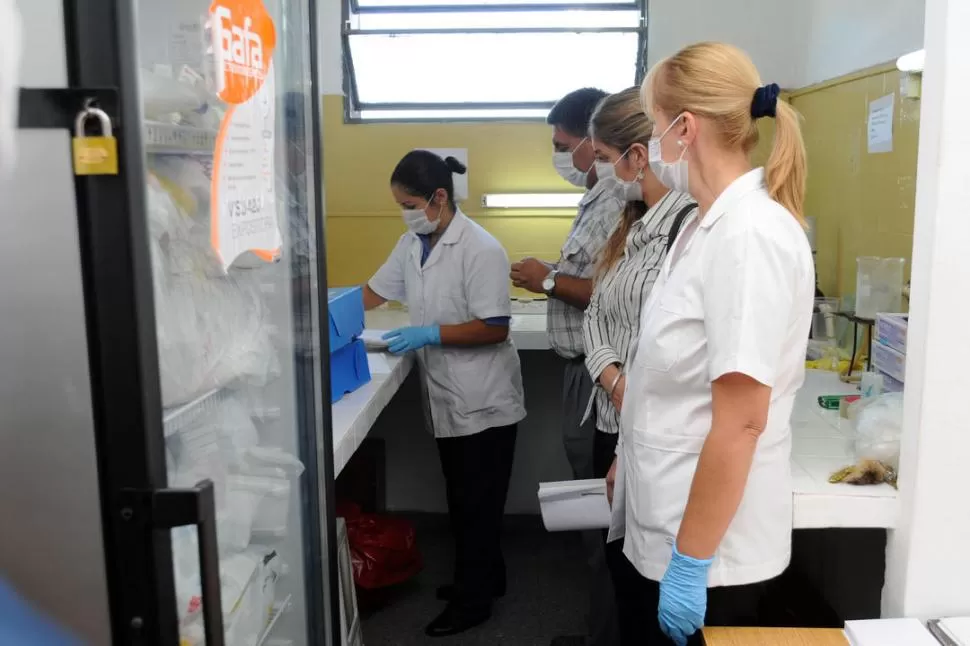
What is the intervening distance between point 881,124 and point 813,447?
4.07 feet

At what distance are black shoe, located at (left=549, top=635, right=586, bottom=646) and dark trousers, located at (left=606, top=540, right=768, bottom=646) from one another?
887 mm

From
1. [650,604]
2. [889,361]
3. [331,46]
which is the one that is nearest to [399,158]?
[331,46]

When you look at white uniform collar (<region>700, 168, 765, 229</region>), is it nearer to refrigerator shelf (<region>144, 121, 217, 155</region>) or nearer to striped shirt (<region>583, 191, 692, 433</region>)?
striped shirt (<region>583, 191, 692, 433</region>)

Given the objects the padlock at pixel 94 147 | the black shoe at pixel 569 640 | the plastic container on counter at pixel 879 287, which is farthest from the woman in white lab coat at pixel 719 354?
the black shoe at pixel 569 640

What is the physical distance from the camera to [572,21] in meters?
3.74

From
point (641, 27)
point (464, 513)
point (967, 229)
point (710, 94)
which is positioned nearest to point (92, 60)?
point (710, 94)

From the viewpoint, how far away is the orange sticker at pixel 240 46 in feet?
3.54

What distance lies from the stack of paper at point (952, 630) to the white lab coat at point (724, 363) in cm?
25

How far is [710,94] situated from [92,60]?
931mm

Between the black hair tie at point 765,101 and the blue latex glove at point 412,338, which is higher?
the black hair tie at point 765,101

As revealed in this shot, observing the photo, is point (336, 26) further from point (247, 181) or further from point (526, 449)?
point (247, 181)

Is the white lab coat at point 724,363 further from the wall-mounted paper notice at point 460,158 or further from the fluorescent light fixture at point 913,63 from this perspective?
the wall-mounted paper notice at point 460,158

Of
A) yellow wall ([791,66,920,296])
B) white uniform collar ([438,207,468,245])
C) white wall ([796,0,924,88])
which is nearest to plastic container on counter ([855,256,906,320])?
yellow wall ([791,66,920,296])

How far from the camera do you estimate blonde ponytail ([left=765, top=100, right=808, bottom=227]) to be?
1.32 meters
